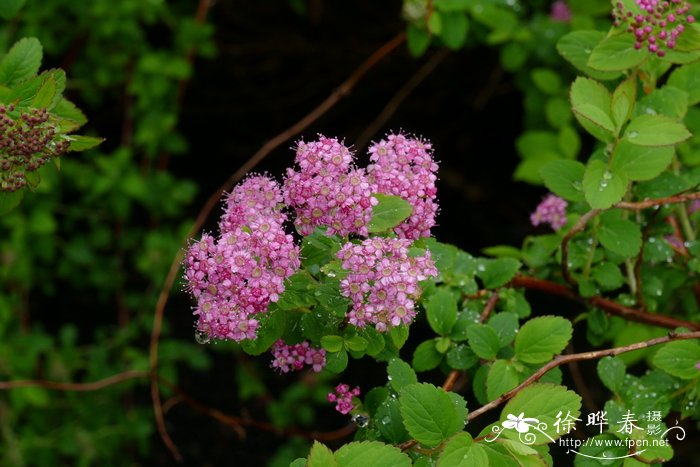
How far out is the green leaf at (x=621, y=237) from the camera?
4.92ft

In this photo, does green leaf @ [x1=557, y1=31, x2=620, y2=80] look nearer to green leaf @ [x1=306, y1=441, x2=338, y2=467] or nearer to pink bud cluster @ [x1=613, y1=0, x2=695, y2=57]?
pink bud cluster @ [x1=613, y1=0, x2=695, y2=57]

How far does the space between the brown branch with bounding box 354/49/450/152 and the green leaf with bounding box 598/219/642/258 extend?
141 centimetres

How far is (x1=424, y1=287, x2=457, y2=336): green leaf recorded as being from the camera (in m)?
1.41

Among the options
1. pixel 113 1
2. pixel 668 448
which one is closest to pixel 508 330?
pixel 668 448

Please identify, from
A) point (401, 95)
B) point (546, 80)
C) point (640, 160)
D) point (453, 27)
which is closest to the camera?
point (640, 160)

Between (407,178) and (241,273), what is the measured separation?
0.29 meters

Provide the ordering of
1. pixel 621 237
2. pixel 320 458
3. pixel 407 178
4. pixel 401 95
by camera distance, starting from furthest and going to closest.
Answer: pixel 401 95 < pixel 621 237 < pixel 407 178 < pixel 320 458

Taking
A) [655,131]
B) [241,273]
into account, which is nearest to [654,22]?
[655,131]

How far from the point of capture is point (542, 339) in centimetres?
132

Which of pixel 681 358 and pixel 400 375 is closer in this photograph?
pixel 400 375

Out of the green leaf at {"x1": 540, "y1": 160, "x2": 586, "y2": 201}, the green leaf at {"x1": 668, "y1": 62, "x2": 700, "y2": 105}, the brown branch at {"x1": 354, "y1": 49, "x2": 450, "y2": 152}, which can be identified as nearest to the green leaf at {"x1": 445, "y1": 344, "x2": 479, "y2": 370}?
the green leaf at {"x1": 540, "y1": 160, "x2": 586, "y2": 201}

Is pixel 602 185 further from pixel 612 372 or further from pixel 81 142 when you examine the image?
pixel 81 142

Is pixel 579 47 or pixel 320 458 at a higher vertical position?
pixel 579 47

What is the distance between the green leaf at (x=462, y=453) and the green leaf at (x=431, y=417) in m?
0.03
